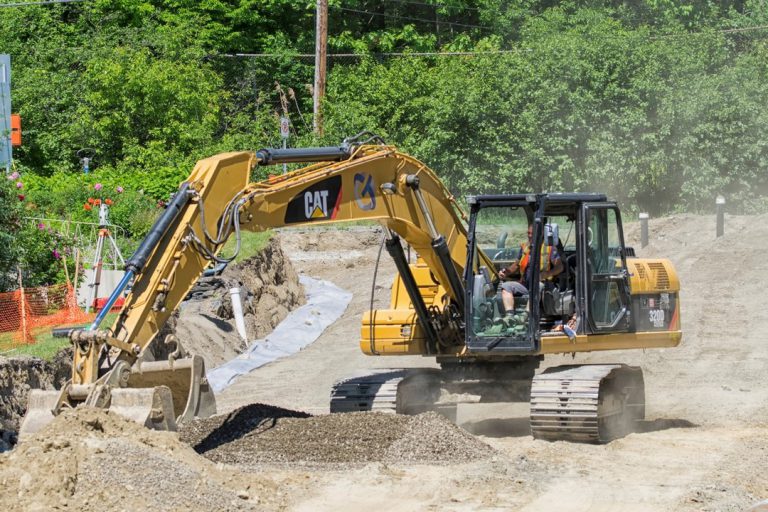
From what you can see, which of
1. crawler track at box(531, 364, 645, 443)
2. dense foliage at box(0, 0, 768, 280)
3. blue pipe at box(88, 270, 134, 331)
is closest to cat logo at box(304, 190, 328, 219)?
blue pipe at box(88, 270, 134, 331)

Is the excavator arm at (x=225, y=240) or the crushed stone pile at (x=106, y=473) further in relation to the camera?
the excavator arm at (x=225, y=240)

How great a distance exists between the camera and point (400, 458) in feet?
36.9

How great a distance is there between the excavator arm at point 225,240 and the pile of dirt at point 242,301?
6.13 m

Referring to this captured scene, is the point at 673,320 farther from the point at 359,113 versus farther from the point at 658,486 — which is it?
the point at 359,113

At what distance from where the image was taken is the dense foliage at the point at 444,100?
35375mm

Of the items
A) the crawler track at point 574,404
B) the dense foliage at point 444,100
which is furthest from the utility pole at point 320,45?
the crawler track at point 574,404

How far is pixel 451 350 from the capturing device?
13758 millimetres

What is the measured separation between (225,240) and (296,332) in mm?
11972

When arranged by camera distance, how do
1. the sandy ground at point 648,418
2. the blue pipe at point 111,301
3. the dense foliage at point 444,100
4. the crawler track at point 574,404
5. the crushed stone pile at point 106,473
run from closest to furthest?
the crushed stone pile at point 106,473
the blue pipe at point 111,301
the sandy ground at point 648,418
the crawler track at point 574,404
the dense foliage at point 444,100

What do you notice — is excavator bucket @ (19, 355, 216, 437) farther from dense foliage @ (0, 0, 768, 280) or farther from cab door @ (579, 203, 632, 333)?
dense foliage @ (0, 0, 768, 280)

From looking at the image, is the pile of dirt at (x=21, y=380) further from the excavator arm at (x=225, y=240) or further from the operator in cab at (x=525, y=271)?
the operator in cab at (x=525, y=271)

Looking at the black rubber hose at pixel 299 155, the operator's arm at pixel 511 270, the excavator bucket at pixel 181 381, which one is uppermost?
the black rubber hose at pixel 299 155

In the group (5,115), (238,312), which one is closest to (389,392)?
(238,312)

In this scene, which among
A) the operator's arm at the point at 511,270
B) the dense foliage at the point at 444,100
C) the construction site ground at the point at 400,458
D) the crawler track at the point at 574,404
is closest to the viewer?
the construction site ground at the point at 400,458
